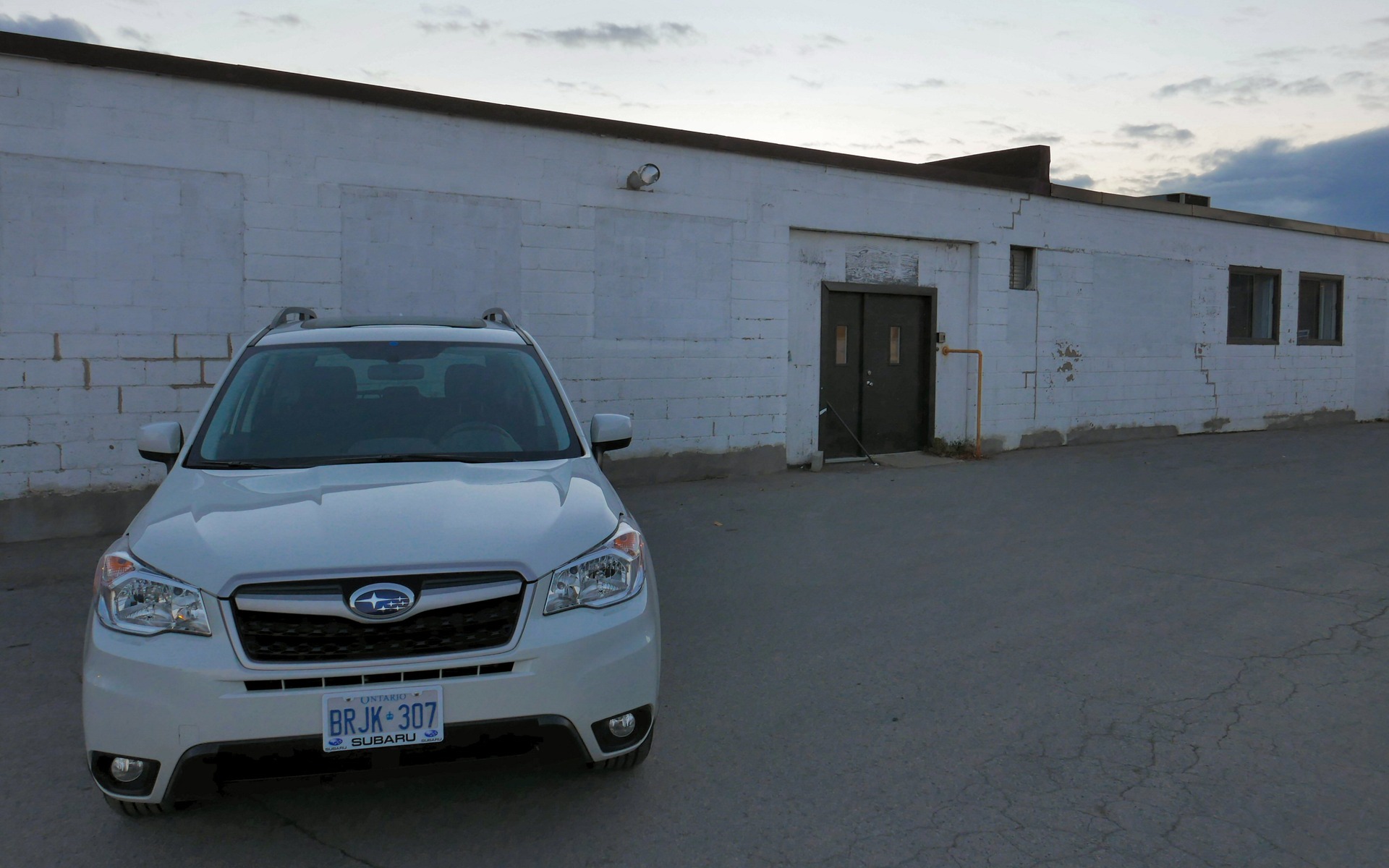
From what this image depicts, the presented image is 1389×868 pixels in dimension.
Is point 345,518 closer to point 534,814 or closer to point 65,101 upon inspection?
point 534,814

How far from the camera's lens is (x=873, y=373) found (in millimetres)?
12828

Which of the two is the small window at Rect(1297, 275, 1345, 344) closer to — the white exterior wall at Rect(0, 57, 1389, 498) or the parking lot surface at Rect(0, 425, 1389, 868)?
the white exterior wall at Rect(0, 57, 1389, 498)

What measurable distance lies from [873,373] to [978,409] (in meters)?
1.58

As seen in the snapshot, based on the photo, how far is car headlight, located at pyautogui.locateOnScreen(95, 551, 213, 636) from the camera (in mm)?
2848

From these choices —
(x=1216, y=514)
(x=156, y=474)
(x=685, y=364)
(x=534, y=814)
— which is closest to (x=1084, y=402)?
(x=1216, y=514)

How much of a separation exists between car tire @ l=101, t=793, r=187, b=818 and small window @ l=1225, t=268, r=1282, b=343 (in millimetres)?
17854

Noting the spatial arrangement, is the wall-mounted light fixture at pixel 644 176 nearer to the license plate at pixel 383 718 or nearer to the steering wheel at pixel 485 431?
the steering wheel at pixel 485 431

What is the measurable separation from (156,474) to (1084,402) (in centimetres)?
1241

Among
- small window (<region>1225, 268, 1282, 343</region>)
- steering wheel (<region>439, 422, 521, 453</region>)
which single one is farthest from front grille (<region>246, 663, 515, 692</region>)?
small window (<region>1225, 268, 1282, 343</region>)

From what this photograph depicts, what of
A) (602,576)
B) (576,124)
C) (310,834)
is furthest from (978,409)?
(310,834)

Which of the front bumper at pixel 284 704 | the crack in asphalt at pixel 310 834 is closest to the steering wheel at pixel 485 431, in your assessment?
the front bumper at pixel 284 704

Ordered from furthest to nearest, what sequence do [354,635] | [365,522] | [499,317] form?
[499,317] → [365,522] → [354,635]

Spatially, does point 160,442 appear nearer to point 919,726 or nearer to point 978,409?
point 919,726

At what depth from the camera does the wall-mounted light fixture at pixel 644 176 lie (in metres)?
10.3
